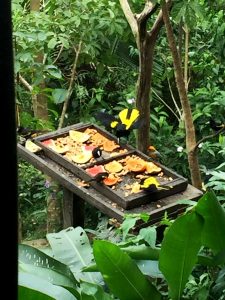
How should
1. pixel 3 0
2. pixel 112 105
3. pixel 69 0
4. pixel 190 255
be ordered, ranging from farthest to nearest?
pixel 112 105
pixel 69 0
pixel 190 255
pixel 3 0

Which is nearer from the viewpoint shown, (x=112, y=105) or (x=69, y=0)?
(x=69, y=0)

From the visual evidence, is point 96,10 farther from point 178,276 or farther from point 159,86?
point 178,276

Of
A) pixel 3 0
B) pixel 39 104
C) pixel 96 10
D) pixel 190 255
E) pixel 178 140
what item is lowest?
pixel 178 140

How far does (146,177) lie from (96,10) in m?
1.05

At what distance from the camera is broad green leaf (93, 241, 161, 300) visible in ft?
3.18

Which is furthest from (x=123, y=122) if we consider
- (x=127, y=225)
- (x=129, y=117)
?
(x=127, y=225)

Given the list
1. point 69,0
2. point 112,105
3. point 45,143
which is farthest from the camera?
point 112,105

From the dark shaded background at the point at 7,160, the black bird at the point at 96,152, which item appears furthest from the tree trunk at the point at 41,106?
the dark shaded background at the point at 7,160

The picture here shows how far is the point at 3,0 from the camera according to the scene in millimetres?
279

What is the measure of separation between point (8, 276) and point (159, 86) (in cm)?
299

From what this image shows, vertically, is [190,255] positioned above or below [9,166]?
below

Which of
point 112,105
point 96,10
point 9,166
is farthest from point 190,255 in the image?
point 112,105

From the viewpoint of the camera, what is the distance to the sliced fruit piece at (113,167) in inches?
64.6

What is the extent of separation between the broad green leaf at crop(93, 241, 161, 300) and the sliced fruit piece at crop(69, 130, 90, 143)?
85 centimetres
